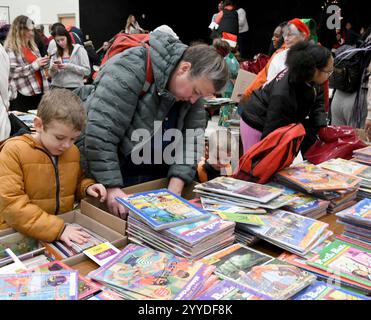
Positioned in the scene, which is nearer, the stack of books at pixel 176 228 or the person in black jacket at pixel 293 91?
the stack of books at pixel 176 228

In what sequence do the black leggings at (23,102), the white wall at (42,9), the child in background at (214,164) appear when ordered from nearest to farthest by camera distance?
1. the child in background at (214,164)
2. the black leggings at (23,102)
3. the white wall at (42,9)

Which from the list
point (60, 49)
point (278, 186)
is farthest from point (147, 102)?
point (60, 49)

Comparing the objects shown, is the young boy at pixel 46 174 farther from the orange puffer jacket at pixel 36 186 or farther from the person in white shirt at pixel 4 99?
the person in white shirt at pixel 4 99

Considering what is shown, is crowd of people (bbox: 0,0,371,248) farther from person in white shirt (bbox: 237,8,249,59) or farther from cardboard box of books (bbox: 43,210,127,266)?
person in white shirt (bbox: 237,8,249,59)

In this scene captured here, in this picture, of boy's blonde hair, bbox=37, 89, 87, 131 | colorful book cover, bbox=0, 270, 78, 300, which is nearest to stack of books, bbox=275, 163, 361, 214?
boy's blonde hair, bbox=37, 89, 87, 131

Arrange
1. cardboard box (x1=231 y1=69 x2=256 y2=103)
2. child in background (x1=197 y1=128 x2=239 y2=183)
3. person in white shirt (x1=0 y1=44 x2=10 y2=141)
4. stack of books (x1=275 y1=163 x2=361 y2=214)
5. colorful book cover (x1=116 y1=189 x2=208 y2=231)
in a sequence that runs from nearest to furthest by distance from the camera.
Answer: colorful book cover (x1=116 y1=189 x2=208 y2=231) → stack of books (x1=275 y1=163 x2=361 y2=214) → child in background (x1=197 y1=128 x2=239 y2=183) → person in white shirt (x1=0 y1=44 x2=10 y2=141) → cardboard box (x1=231 y1=69 x2=256 y2=103)

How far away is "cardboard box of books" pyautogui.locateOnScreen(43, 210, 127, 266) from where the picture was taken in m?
1.27

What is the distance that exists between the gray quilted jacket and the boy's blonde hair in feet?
0.30

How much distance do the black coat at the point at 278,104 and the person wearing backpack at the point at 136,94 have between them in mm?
857

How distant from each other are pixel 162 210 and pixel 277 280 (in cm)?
46

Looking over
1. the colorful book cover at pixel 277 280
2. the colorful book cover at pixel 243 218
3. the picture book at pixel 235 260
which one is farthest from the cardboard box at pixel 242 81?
the colorful book cover at pixel 277 280

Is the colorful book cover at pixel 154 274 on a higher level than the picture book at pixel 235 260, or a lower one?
higher

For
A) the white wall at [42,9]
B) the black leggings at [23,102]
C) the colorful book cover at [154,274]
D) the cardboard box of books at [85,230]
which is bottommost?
the black leggings at [23,102]

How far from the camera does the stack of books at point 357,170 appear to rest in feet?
6.52
